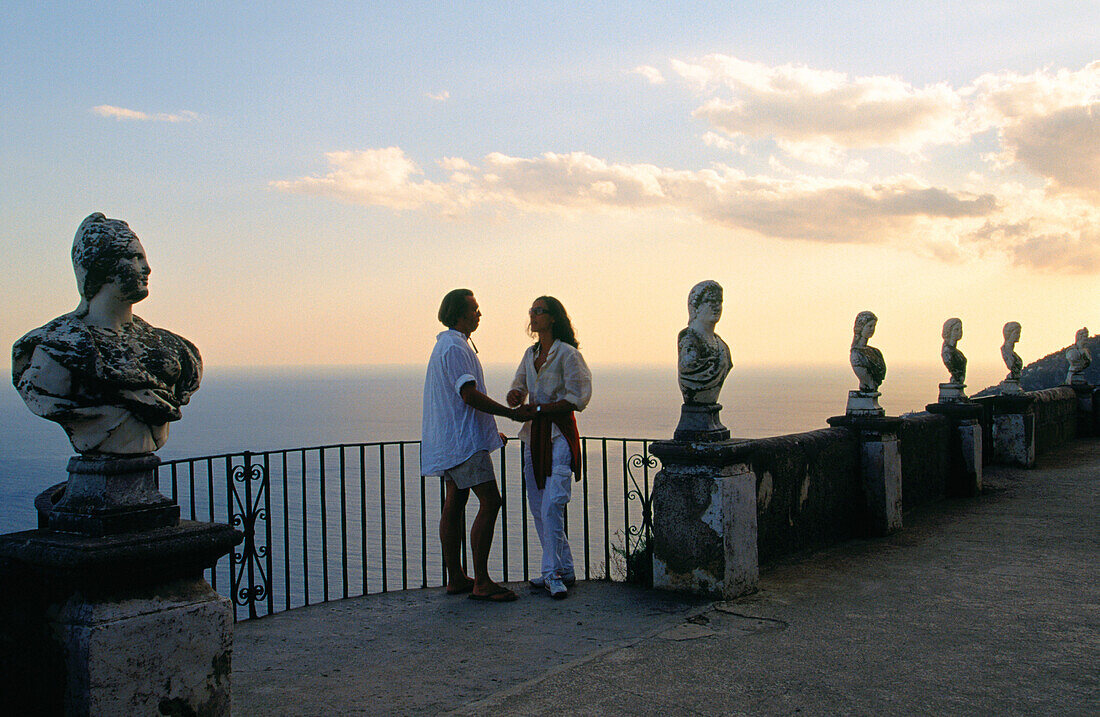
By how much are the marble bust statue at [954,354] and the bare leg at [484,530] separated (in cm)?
691

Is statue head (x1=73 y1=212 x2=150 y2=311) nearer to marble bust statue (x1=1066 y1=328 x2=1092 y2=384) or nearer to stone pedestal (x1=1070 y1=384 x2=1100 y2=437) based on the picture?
marble bust statue (x1=1066 y1=328 x2=1092 y2=384)

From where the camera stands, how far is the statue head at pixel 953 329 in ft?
31.7

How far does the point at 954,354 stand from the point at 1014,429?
2.06 metres

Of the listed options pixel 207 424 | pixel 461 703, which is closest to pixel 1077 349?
pixel 461 703

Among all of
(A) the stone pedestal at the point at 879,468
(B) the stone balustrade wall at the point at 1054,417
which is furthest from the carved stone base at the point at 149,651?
(B) the stone balustrade wall at the point at 1054,417

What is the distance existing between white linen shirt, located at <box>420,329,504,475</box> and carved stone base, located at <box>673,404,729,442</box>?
3.92ft

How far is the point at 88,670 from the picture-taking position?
2.26 meters

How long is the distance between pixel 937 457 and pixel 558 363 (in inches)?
223

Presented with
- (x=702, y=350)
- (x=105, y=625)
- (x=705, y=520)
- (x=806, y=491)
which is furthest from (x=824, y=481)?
(x=105, y=625)

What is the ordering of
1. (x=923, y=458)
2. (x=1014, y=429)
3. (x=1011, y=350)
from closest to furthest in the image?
(x=923, y=458), (x=1014, y=429), (x=1011, y=350)

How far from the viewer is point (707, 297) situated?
5102mm

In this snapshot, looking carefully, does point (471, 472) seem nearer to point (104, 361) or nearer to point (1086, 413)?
point (104, 361)

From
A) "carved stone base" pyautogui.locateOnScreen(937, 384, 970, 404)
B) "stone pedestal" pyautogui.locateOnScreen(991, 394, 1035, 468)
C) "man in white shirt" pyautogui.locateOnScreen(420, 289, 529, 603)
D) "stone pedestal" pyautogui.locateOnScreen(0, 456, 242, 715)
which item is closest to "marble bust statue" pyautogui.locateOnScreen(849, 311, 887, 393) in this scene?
"carved stone base" pyautogui.locateOnScreen(937, 384, 970, 404)

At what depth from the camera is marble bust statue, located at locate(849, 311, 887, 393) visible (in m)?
7.02
